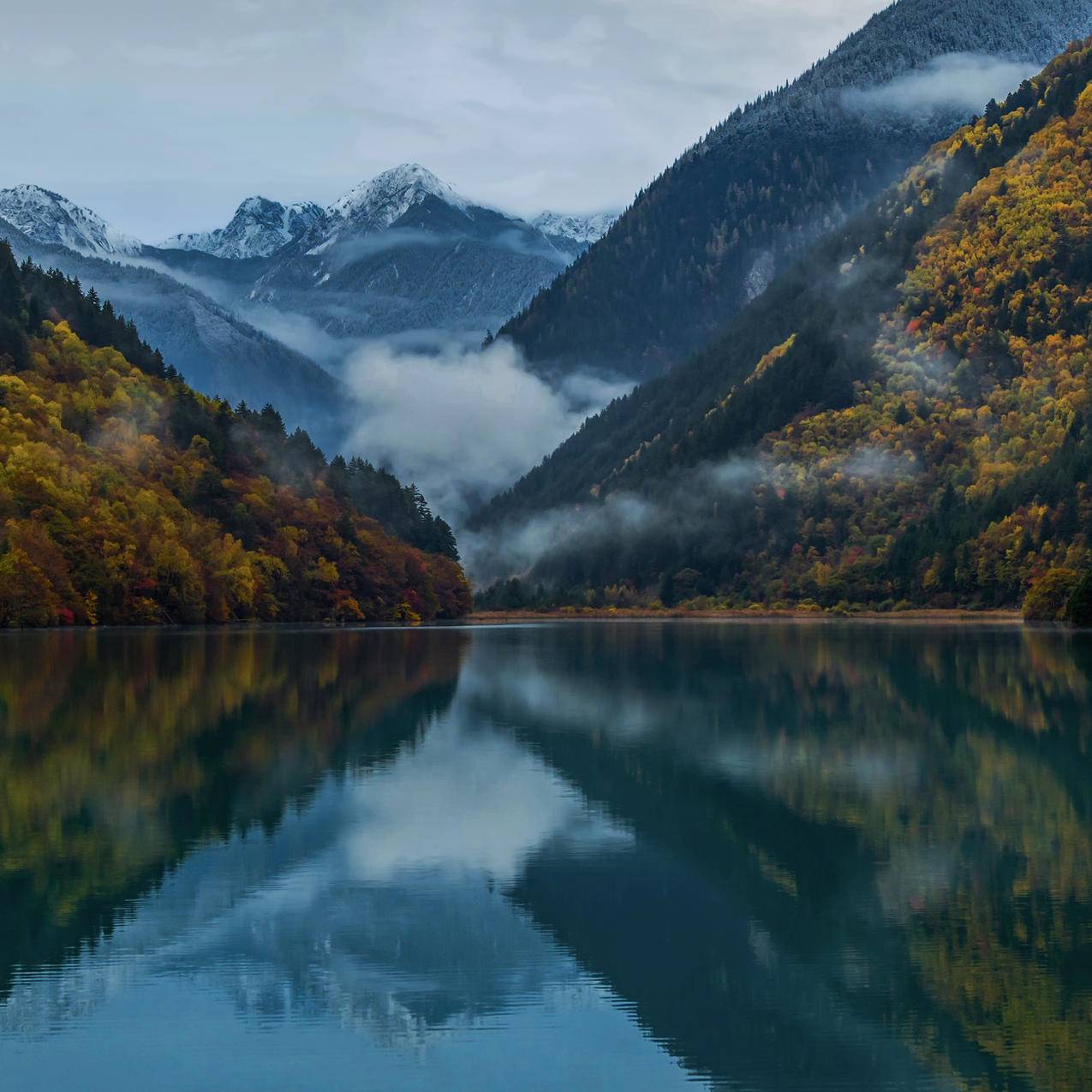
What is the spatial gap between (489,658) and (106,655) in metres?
23.2

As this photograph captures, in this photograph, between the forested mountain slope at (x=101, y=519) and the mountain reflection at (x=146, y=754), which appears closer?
the mountain reflection at (x=146, y=754)

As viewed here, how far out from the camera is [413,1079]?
19.6 m

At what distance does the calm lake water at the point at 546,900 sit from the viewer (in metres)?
20.4

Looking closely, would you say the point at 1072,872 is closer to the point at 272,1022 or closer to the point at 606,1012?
the point at 606,1012

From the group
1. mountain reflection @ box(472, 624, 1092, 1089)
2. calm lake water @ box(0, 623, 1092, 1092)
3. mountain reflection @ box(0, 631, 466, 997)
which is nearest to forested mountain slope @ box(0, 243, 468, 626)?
mountain reflection @ box(0, 631, 466, 997)

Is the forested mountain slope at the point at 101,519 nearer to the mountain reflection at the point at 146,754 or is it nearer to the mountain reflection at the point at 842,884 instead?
the mountain reflection at the point at 146,754

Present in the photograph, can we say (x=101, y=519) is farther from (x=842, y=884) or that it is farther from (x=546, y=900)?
(x=842, y=884)

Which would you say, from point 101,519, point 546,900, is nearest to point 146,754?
point 546,900

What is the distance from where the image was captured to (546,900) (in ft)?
92.7

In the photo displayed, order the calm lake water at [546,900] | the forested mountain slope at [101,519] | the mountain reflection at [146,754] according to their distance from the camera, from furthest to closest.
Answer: the forested mountain slope at [101,519] < the mountain reflection at [146,754] < the calm lake water at [546,900]

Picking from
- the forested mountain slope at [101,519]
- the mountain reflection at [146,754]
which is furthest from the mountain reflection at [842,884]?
the forested mountain slope at [101,519]

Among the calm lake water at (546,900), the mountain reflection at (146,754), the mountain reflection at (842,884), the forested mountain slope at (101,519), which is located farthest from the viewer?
the forested mountain slope at (101,519)

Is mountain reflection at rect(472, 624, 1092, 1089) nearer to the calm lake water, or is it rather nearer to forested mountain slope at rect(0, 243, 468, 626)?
the calm lake water

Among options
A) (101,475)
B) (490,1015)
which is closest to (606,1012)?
(490,1015)
